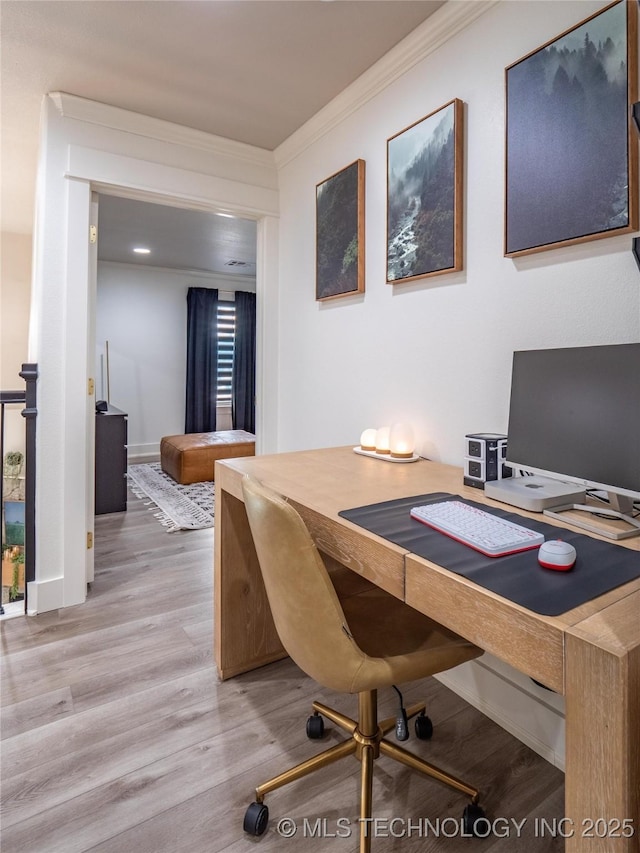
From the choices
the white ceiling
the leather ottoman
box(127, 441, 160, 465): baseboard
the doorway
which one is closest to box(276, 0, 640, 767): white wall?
the white ceiling

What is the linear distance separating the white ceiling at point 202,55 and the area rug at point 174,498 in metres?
2.61

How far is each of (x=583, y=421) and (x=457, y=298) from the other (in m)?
0.78

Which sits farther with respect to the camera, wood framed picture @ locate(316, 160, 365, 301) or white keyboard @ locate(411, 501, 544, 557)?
wood framed picture @ locate(316, 160, 365, 301)

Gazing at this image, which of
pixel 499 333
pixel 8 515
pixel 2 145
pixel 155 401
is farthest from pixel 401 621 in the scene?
pixel 155 401

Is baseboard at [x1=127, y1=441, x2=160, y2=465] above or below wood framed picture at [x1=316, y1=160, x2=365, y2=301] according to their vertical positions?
below

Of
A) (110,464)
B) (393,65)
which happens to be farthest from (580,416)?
(110,464)

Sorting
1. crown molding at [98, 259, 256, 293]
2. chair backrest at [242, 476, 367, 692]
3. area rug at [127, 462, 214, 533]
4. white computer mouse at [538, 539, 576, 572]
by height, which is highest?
crown molding at [98, 259, 256, 293]

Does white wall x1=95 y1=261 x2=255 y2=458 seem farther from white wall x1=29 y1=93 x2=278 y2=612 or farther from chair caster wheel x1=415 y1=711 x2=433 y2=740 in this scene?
chair caster wheel x1=415 y1=711 x2=433 y2=740

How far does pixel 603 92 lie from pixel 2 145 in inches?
128

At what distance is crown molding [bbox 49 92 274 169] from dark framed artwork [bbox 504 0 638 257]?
175 cm

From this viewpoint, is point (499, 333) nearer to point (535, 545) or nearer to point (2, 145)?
point (535, 545)

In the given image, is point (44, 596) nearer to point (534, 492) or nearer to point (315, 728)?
point (315, 728)

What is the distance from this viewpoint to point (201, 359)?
657 cm

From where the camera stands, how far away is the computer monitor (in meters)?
1.07
